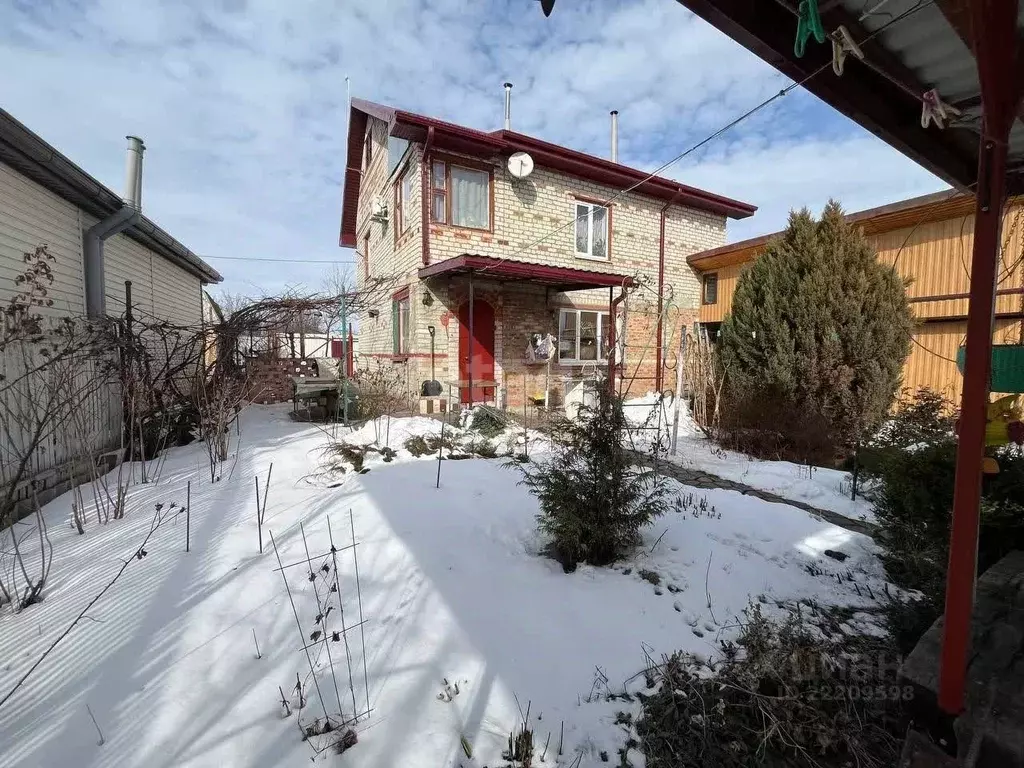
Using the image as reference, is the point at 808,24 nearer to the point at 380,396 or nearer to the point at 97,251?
the point at 380,396

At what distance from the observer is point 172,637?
2.41 metres

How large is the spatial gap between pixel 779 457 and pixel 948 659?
19.5 ft

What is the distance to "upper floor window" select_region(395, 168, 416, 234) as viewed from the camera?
1009 centimetres

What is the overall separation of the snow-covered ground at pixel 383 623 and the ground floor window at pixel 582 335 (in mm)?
7287

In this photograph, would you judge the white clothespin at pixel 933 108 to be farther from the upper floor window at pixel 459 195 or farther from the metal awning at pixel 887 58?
the upper floor window at pixel 459 195

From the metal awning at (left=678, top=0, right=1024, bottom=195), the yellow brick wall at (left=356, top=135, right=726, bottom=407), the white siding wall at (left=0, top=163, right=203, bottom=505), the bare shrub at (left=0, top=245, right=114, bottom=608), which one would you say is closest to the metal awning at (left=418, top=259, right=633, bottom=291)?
the yellow brick wall at (left=356, top=135, right=726, bottom=407)

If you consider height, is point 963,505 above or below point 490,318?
below

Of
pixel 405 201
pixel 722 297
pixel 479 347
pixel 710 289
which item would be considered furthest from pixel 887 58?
pixel 710 289

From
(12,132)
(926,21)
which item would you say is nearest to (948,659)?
(926,21)

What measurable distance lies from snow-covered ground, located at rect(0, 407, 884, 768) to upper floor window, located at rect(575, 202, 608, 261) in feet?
28.6

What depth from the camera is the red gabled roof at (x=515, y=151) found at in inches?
356

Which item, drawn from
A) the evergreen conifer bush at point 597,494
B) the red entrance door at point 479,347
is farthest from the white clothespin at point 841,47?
the red entrance door at point 479,347

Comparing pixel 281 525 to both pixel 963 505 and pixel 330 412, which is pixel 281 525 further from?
pixel 330 412

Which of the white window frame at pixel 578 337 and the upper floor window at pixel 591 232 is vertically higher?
the upper floor window at pixel 591 232
